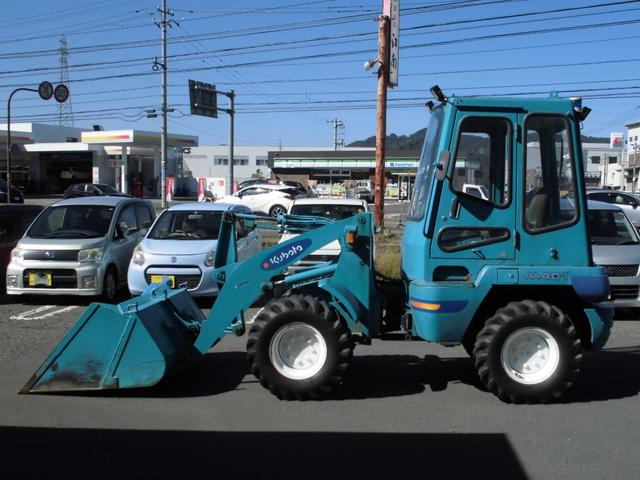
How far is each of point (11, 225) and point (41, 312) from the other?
102 inches

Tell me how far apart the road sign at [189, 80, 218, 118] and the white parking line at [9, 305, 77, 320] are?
27.0 m

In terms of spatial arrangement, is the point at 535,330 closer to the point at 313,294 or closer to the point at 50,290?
the point at 313,294

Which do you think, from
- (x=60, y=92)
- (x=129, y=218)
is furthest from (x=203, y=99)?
(x=129, y=218)

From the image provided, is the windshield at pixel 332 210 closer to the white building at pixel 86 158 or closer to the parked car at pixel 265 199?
the parked car at pixel 265 199

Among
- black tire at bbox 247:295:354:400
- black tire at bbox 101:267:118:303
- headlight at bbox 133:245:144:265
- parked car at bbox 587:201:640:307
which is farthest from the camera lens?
black tire at bbox 101:267:118:303

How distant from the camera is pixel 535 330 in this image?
553cm

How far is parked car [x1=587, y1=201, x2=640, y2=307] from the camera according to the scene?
376 inches

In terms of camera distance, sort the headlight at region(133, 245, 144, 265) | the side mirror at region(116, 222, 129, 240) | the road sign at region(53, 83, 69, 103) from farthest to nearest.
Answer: the road sign at region(53, 83, 69, 103), the side mirror at region(116, 222, 129, 240), the headlight at region(133, 245, 144, 265)

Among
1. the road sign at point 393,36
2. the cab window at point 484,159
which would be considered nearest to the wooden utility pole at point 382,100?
the road sign at point 393,36

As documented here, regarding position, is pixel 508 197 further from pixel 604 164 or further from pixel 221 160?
pixel 221 160

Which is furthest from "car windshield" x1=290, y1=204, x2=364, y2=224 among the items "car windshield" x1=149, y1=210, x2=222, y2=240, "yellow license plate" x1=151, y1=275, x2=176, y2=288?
"yellow license plate" x1=151, y1=275, x2=176, y2=288

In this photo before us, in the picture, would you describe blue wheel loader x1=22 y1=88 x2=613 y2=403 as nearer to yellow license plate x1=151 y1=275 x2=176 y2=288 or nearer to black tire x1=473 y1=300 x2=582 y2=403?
black tire x1=473 y1=300 x2=582 y2=403

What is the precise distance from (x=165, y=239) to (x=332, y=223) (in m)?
5.53

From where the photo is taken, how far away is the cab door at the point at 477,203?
5523 mm
